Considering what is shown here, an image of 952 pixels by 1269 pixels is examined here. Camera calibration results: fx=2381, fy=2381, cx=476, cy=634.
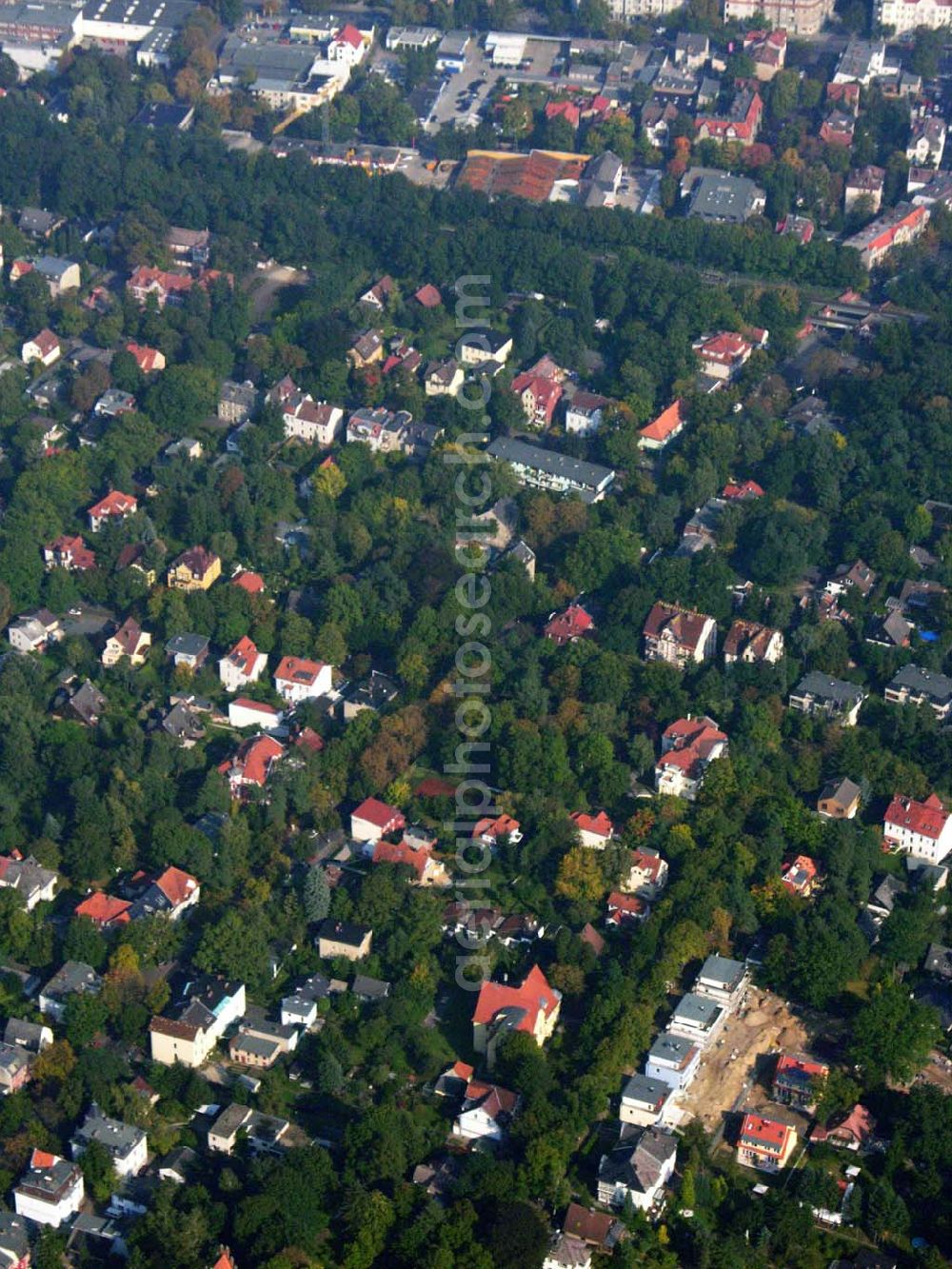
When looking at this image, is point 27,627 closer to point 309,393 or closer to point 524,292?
point 309,393

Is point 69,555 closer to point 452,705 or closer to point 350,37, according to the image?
point 452,705

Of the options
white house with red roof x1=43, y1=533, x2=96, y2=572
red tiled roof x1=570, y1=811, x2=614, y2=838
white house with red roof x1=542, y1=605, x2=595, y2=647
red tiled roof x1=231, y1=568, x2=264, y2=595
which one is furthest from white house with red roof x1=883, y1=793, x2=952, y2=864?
white house with red roof x1=43, y1=533, x2=96, y2=572

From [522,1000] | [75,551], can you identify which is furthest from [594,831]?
[75,551]

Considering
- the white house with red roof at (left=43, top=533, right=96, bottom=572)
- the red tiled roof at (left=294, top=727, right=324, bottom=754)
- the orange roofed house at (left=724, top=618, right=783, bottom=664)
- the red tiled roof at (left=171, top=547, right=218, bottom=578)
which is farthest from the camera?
the white house with red roof at (left=43, top=533, right=96, bottom=572)

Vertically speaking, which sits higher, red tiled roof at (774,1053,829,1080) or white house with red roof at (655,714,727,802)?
white house with red roof at (655,714,727,802)

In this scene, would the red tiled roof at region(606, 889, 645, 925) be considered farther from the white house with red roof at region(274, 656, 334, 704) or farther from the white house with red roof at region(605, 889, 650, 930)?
the white house with red roof at region(274, 656, 334, 704)

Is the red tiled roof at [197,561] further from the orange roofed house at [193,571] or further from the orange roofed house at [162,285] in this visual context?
the orange roofed house at [162,285]
